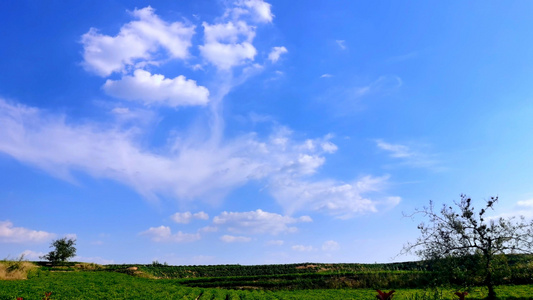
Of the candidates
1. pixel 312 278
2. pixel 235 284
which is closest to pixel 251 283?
pixel 235 284

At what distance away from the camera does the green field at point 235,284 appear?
33.9 metres

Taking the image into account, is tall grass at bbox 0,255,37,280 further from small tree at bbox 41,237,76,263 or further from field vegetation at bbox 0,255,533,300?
small tree at bbox 41,237,76,263

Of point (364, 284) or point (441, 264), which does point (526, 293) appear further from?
point (364, 284)

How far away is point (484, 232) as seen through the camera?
28375mm

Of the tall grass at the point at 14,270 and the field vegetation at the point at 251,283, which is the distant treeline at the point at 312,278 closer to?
the field vegetation at the point at 251,283

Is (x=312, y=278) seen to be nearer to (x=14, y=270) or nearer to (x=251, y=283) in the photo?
(x=251, y=283)

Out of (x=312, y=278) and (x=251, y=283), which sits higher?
(x=312, y=278)

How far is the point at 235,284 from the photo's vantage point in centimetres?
5744

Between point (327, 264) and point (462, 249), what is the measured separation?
169 feet

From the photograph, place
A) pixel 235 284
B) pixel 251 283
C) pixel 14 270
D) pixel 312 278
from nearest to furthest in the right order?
pixel 14 270 → pixel 251 283 → pixel 235 284 → pixel 312 278

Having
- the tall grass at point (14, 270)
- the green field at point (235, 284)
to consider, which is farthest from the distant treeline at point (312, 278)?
the tall grass at point (14, 270)

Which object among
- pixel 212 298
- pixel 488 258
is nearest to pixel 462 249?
pixel 488 258

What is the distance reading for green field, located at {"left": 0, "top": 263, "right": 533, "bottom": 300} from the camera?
3392 centimetres

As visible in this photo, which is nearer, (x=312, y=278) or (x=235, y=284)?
(x=235, y=284)
